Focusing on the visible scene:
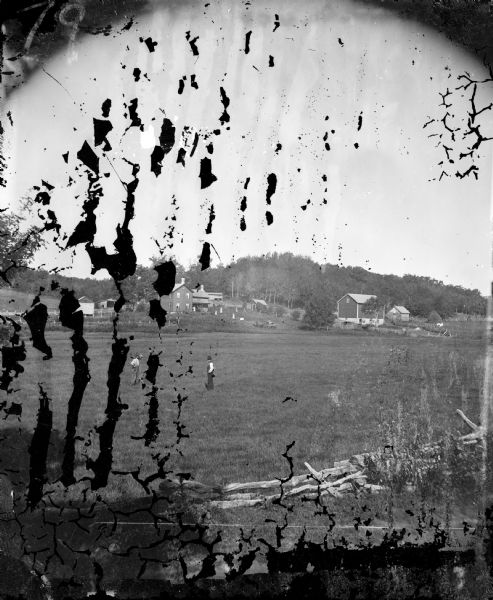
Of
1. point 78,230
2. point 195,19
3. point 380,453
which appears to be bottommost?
point 380,453

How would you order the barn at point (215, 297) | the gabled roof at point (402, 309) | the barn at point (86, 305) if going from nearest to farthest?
the barn at point (86, 305) → the barn at point (215, 297) → the gabled roof at point (402, 309)

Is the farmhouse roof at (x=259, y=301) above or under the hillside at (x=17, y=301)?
above

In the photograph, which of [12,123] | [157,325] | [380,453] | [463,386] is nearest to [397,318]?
[463,386]

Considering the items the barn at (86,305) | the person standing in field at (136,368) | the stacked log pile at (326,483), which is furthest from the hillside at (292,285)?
the stacked log pile at (326,483)

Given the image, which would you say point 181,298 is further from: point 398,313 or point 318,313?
point 398,313

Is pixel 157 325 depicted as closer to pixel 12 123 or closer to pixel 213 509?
pixel 213 509

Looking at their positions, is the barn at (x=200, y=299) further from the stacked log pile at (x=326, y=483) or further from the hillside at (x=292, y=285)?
the stacked log pile at (x=326, y=483)
